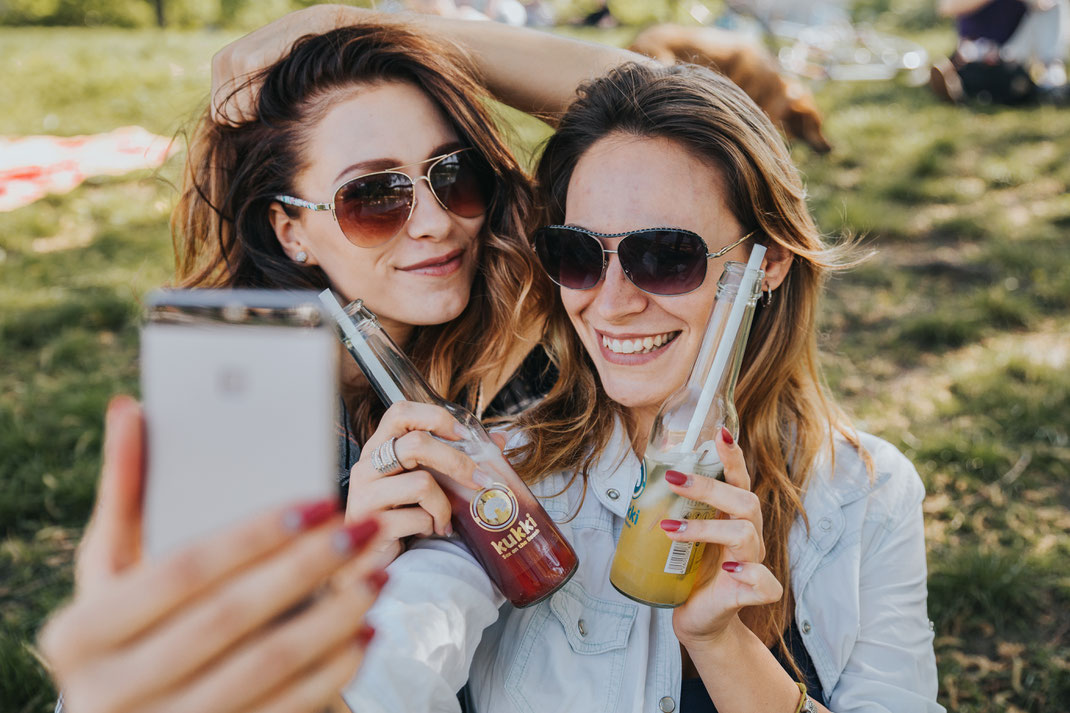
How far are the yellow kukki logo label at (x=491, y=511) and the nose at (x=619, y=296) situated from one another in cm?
56

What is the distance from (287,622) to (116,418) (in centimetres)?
27

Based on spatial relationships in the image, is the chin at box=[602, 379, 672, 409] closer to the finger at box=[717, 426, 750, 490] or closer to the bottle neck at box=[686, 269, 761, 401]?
the bottle neck at box=[686, 269, 761, 401]

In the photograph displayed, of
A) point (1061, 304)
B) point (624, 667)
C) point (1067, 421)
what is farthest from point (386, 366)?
point (1061, 304)

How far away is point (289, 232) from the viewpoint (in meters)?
2.65

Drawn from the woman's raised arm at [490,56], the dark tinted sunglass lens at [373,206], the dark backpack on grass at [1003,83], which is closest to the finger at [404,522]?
the dark tinted sunglass lens at [373,206]

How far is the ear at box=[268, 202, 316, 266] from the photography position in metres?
2.61

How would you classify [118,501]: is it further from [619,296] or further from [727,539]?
[619,296]

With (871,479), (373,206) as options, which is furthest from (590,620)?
(373,206)

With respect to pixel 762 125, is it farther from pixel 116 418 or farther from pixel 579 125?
pixel 116 418

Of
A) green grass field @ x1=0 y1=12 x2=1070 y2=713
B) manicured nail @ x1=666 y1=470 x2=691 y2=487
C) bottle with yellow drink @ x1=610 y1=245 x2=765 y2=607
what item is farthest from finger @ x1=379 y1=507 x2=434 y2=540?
green grass field @ x1=0 y1=12 x2=1070 y2=713

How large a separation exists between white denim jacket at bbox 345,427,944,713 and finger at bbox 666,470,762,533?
0.49m

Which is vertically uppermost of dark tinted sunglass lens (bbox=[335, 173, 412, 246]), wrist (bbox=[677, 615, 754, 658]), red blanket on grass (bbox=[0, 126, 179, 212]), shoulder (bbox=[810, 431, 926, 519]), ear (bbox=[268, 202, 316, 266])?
dark tinted sunglass lens (bbox=[335, 173, 412, 246])

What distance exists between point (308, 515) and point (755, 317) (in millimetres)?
1752

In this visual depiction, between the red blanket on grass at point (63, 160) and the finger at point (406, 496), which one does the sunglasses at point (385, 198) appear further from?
the red blanket on grass at point (63, 160)
